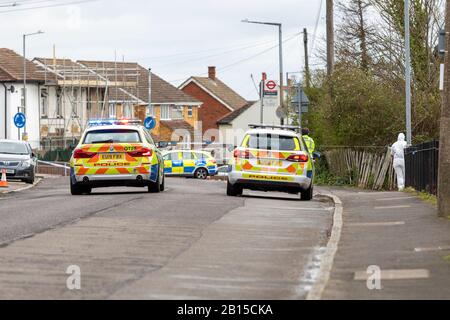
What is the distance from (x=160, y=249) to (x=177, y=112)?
85809mm

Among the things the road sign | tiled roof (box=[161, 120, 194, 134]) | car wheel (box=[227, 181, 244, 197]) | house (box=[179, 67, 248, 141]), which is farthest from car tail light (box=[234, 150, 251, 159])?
house (box=[179, 67, 248, 141])

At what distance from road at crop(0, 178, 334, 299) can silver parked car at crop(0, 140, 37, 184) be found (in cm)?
1526

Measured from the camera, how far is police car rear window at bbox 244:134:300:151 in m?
24.3

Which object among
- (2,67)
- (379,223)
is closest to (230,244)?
(379,223)

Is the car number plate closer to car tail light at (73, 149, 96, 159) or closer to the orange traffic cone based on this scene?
car tail light at (73, 149, 96, 159)

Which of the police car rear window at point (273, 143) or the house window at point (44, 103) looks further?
the house window at point (44, 103)

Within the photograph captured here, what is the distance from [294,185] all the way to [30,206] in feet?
19.6

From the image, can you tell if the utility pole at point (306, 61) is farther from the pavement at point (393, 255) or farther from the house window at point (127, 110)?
the pavement at point (393, 255)

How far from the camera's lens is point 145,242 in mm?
13898

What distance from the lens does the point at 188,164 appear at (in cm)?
5166

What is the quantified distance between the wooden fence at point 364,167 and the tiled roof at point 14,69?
121 ft

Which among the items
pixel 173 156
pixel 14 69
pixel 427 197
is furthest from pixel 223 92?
pixel 427 197

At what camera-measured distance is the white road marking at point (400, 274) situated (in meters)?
11.0

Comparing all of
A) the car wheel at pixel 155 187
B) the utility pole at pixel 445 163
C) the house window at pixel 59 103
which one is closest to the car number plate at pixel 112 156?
the car wheel at pixel 155 187
